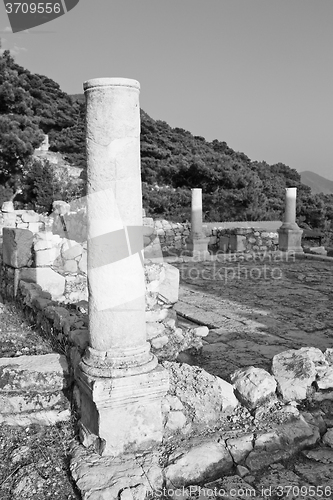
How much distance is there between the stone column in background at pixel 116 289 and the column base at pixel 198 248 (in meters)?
11.2

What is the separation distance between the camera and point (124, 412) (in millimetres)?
2686

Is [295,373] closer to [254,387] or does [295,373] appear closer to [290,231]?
[254,387]

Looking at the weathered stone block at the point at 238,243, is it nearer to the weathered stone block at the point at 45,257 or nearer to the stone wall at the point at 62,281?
the stone wall at the point at 62,281

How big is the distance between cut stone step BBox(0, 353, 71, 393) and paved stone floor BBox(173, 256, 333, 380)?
4.70ft

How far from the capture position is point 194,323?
6.45 m

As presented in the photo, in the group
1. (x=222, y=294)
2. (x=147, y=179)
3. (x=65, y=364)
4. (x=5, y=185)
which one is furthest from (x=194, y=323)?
(x=147, y=179)

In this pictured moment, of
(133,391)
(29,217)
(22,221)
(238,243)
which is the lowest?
(238,243)

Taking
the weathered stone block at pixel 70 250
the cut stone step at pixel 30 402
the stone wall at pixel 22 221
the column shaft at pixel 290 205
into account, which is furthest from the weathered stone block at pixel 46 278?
the column shaft at pixel 290 205

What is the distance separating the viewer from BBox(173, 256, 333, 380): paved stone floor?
16.4 feet

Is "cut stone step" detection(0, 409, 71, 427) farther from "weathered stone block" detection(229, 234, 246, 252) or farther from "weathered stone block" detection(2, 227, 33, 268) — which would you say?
"weathered stone block" detection(229, 234, 246, 252)

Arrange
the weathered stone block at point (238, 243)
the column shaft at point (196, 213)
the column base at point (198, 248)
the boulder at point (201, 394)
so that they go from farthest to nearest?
1. the weathered stone block at point (238, 243)
2. the column shaft at point (196, 213)
3. the column base at point (198, 248)
4. the boulder at point (201, 394)

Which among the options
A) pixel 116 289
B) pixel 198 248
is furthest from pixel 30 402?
pixel 198 248

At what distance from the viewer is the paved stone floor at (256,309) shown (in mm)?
4992

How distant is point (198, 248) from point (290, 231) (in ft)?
9.54
